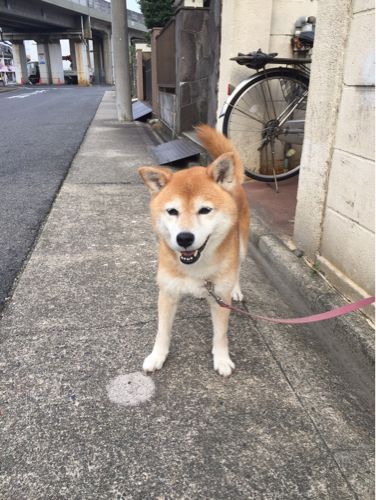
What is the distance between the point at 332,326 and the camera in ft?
7.79

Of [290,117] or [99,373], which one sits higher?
[290,117]

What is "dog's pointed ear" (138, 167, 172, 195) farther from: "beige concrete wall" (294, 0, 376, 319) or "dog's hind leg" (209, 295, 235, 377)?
"beige concrete wall" (294, 0, 376, 319)

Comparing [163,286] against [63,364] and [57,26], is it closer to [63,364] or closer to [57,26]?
[63,364]

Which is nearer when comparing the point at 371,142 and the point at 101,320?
the point at 371,142

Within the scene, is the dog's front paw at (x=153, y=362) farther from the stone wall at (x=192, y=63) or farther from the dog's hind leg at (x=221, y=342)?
the stone wall at (x=192, y=63)

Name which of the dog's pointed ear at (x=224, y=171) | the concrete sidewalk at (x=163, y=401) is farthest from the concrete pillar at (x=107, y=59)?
the dog's pointed ear at (x=224, y=171)

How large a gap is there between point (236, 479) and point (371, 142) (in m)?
1.90

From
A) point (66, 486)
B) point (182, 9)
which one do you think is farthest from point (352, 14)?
point (182, 9)

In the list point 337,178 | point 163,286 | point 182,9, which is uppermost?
point 182,9

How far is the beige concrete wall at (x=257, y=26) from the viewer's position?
4465 millimetres

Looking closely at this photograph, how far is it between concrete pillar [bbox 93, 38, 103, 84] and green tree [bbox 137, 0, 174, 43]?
3656cm

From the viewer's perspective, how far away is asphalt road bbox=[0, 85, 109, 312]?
3.36 meters

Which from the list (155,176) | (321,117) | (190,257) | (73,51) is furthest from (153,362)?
(73,51)

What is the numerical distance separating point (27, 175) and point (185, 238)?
4.66m
